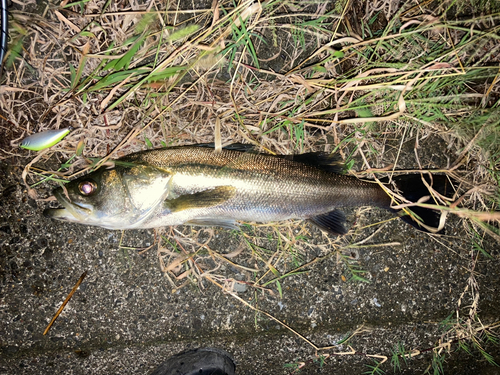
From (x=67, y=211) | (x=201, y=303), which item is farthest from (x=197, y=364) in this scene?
(x=67, y=211)

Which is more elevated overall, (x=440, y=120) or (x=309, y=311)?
(x=440, y=120)

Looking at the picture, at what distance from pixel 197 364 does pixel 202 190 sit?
163cm

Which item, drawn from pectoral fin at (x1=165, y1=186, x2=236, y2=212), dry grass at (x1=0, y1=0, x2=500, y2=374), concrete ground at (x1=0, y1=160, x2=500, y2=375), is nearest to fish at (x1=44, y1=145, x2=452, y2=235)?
pectoral fin at (x1=165, y1=186, x2=236, y2=212)

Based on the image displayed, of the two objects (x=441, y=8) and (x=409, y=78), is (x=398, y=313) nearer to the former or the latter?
(x=409, y=78)

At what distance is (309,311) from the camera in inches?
99.7

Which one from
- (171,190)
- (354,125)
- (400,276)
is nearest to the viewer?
(171,190)

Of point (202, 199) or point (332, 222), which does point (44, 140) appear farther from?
point (332, 222)

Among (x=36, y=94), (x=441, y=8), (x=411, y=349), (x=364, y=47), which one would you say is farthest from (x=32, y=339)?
(x=441, y=8)

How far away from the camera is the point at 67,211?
75.4 inches

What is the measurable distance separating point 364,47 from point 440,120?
0.97 m

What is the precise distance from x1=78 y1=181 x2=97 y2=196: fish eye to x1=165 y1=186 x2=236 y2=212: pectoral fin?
51cm

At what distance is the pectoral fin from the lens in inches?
78.4

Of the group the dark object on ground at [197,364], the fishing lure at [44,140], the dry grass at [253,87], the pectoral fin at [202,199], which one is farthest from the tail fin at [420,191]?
the fishing lure at [44,140]

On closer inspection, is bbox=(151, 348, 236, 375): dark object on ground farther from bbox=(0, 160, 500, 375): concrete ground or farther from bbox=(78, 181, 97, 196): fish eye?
bbox=(78, 181, 97, 196): fish eye
